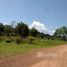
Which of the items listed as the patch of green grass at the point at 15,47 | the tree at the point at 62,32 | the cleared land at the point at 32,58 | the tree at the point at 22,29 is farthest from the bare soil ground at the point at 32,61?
the tree at the point at 62,32

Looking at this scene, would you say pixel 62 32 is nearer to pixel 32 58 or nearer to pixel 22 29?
pixel 22 29

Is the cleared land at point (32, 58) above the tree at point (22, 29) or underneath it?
underneath

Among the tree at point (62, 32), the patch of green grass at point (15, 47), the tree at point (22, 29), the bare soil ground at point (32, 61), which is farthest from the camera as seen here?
the tree at point (62, 32)

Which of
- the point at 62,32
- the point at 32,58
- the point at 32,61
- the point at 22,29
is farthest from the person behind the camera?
the point at 62,32

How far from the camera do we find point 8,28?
64812 millimetres

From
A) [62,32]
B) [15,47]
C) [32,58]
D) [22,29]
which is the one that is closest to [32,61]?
[32,58]

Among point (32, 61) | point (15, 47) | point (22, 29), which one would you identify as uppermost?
point (22, 29)

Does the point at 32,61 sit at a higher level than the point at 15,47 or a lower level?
lower

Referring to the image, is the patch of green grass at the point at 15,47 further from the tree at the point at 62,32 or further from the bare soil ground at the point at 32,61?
the tree at the point at 62,32

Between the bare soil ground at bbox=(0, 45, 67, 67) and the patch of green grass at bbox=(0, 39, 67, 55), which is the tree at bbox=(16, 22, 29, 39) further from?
the bare soil ground at bbox=(0, 45, 67, 67)

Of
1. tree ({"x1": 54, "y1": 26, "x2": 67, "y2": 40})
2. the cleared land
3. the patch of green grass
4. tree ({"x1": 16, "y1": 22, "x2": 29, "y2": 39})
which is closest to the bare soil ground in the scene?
the cleared land

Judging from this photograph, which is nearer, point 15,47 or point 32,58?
point 32,58

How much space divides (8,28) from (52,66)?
55895 mm

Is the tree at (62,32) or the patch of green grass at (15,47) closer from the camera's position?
the patch of green grass at (15,47)
